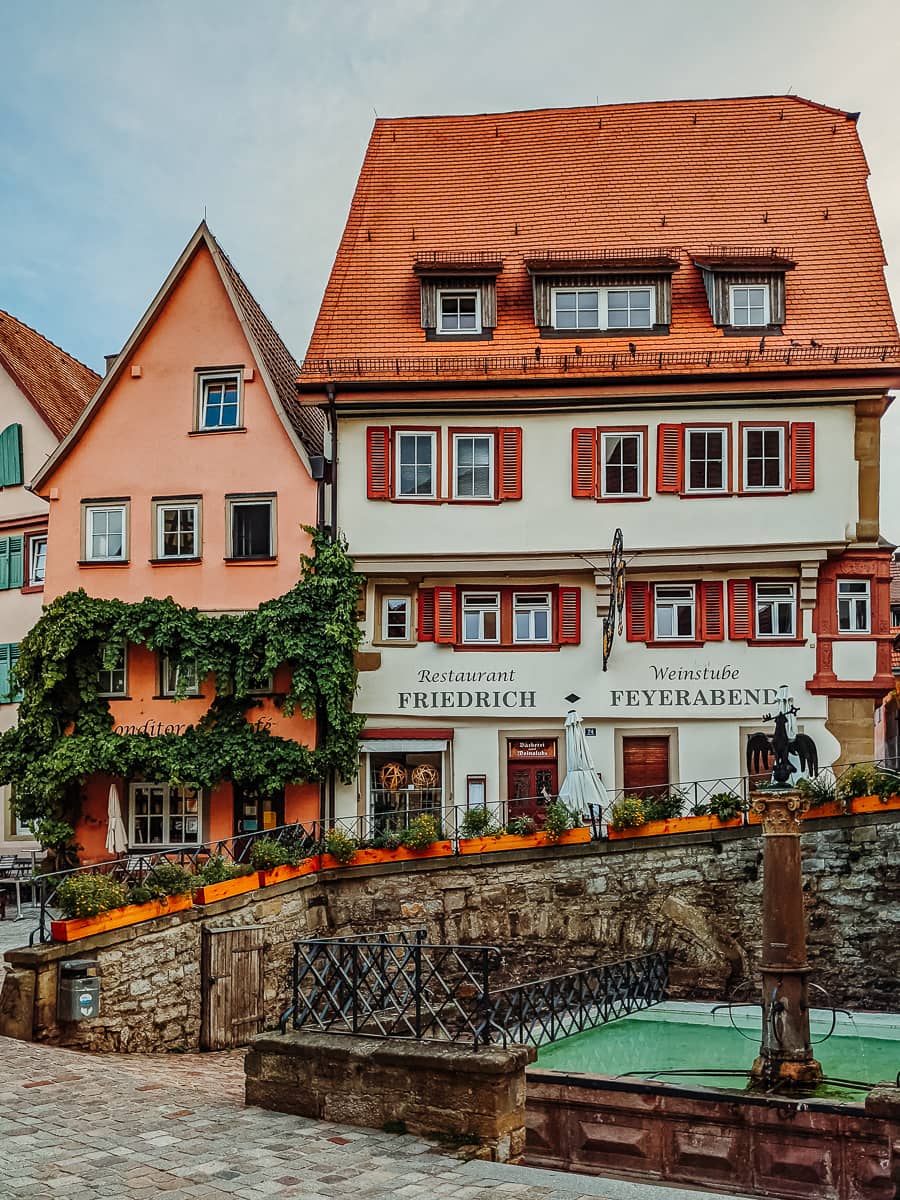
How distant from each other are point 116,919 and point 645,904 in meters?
8.66

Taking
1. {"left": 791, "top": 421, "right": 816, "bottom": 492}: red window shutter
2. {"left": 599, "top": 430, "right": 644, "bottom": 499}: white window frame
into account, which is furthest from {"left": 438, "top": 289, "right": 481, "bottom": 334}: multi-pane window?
Result: {"left": 791, "top": 421, "right": 816, "bottom": 492}: red window shutter

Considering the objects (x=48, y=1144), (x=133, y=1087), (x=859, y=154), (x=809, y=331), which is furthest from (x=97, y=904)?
(x=859, y=154)

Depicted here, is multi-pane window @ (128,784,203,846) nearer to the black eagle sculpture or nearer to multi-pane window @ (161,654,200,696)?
multi-pane window @ (161,654,200,696)

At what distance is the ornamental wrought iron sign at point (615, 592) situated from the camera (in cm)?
2223

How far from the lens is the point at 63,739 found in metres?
23.5

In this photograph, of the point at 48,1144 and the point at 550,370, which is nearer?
the point at 48,1144

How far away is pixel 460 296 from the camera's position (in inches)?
984

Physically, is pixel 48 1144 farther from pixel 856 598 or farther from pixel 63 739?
pixel 856 598

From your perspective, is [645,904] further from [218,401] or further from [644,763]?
[218,401]

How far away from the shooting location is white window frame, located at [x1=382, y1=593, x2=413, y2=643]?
23.9 metres

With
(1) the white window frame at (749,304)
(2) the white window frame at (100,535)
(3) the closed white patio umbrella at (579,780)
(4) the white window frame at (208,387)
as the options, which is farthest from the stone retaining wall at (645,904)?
(1) the white window frame at (749,304)

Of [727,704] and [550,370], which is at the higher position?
[550,370]

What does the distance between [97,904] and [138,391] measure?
510 inches

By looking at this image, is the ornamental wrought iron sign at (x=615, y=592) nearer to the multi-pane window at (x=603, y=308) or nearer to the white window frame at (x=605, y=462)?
the white window frame at (x=605, y=462)
